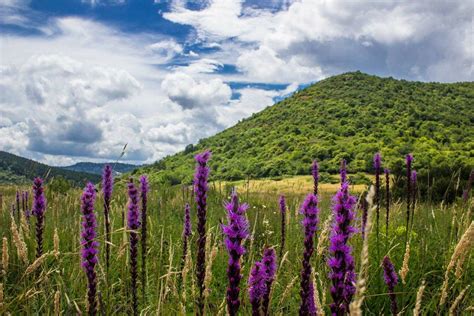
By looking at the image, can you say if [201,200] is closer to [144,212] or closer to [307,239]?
[307,239]

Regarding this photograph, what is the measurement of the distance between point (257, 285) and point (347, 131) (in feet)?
380

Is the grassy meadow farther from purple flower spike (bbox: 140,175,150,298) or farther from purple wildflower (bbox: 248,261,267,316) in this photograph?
purple wildflower (bbox: 248,261,267,316)

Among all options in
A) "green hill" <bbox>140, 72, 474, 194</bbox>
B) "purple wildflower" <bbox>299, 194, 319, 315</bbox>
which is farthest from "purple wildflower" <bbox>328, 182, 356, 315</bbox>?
"green hill" <bbox>140, 72, 474, 194</bbox>

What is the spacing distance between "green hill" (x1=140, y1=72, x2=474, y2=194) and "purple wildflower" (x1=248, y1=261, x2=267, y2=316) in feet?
224

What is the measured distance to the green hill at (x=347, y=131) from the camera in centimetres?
9081

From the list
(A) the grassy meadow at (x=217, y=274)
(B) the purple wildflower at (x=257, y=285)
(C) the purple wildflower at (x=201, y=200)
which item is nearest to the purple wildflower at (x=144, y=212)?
(A) the grassy meadow at (x=217, y=274)

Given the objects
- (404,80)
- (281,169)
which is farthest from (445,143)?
(404,80)

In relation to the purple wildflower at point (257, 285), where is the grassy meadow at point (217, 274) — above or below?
below

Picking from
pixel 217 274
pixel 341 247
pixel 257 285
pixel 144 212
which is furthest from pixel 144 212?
pixel 341 247

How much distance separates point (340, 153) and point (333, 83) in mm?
75072

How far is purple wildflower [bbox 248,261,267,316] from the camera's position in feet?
6.84

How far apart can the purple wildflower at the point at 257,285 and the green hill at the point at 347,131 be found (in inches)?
2693

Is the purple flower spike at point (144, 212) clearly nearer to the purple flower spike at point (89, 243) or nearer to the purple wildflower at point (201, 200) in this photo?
the purple flower spike at point (89, 243)

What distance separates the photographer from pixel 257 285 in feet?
6.94
